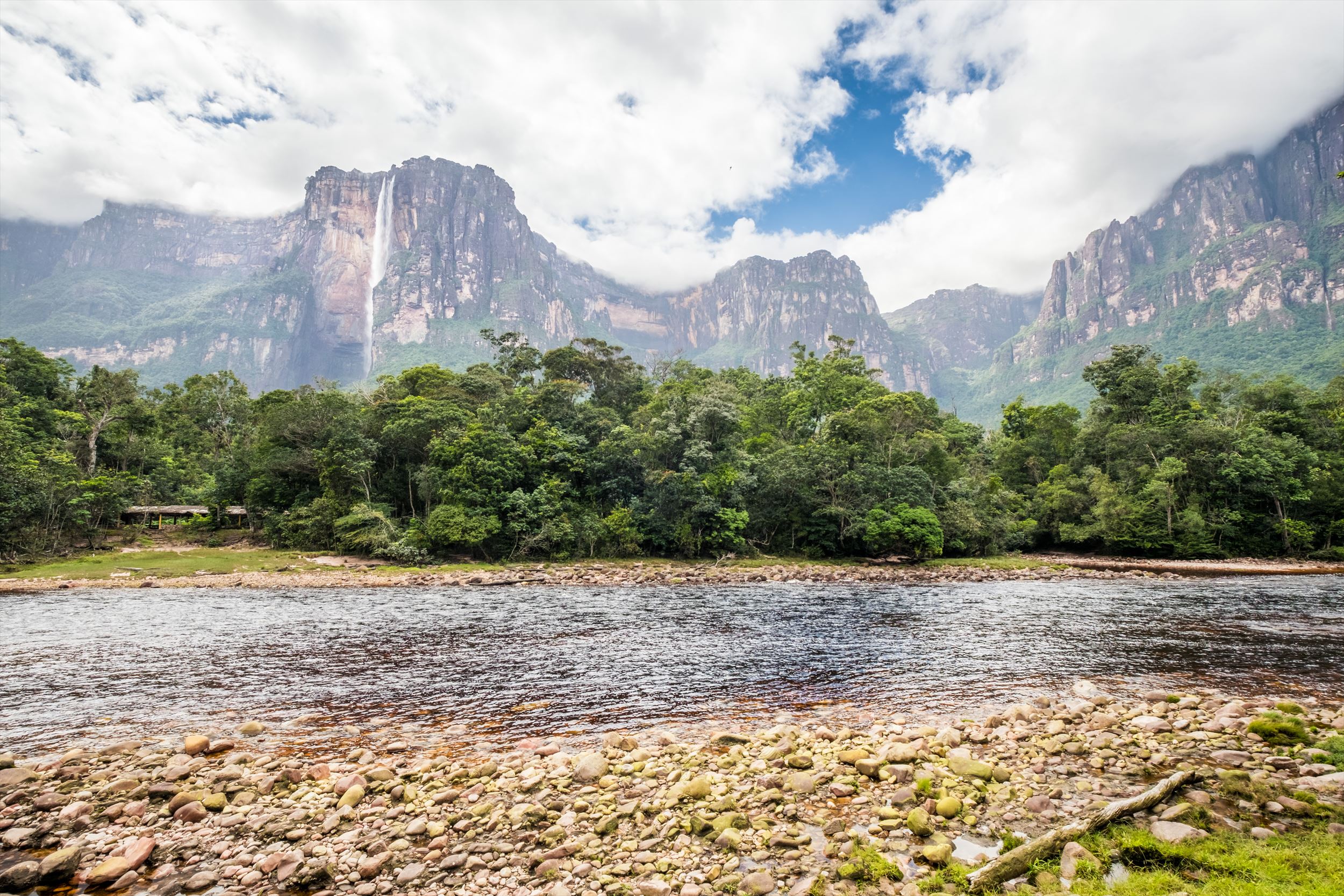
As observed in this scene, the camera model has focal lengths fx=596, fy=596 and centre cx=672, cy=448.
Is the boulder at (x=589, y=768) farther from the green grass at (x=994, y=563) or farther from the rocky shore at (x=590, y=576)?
the green grass at (x=994, y=563)

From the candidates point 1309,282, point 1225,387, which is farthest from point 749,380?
point 1309,282

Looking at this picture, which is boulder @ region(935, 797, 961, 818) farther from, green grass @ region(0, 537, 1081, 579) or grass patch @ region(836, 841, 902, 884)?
green grass @ region(0, 537, 1081, 579)

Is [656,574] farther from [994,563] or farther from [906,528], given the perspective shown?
[994,563]

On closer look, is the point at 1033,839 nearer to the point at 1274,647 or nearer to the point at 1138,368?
the point at 1274,647

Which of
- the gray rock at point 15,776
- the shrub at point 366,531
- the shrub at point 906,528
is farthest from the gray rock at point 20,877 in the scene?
the shrub at point 906,528

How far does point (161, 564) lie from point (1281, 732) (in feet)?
165

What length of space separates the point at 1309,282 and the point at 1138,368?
502 feet

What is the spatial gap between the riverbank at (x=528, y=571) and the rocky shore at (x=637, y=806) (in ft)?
87.8

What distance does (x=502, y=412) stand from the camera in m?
50.0

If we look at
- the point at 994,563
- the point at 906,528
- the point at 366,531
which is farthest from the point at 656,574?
the point at 994,563

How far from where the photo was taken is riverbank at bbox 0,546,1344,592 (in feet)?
111

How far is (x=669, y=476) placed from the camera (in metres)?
46.5

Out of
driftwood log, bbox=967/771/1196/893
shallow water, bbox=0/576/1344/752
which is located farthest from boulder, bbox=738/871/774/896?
shallow water, bbox=0/576/1344/752

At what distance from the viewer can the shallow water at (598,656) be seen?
466 inches
